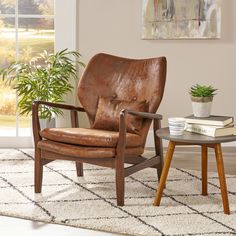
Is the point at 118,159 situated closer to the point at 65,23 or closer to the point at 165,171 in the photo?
the point at 165,171

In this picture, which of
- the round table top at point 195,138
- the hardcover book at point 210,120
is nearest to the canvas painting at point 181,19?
the hardcover book at point 210,120

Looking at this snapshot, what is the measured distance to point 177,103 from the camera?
613cm

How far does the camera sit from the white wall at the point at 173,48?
6.02 metres

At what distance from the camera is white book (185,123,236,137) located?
389 cm

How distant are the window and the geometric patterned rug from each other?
56.3 inches

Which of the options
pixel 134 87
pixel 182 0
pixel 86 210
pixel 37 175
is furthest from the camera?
pixel 182 0

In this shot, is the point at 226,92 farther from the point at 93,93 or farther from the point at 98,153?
the point at 98,153

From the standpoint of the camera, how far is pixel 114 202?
408cm

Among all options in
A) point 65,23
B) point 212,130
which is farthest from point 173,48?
point 212,130

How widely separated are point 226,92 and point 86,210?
8.68 ft

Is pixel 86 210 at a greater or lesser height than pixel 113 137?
lesser

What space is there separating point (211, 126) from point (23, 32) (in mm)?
2912

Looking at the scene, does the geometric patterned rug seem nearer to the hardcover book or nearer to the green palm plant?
the hardcover book

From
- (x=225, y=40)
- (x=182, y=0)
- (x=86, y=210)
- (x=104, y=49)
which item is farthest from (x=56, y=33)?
(x=86, y=210)
